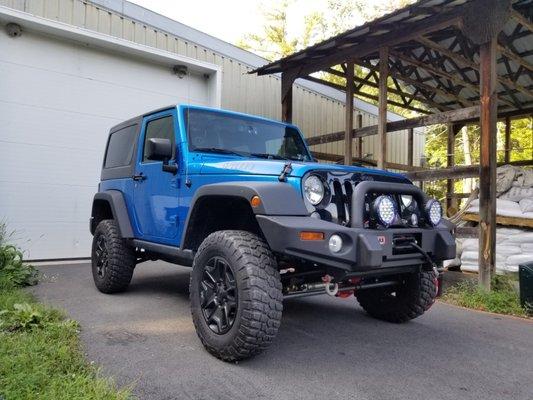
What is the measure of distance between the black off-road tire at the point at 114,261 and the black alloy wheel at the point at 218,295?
1909mm

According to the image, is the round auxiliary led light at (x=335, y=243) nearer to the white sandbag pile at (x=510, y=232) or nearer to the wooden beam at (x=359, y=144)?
the white sandbag pile at (x=510, y=232)

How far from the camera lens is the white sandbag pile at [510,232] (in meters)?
6.36

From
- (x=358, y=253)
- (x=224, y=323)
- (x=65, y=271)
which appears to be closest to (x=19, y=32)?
(x=65, y=271)

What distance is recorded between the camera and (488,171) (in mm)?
5547

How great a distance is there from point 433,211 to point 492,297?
259 cm

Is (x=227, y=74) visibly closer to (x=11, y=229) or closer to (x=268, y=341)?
(x=11, y=229)

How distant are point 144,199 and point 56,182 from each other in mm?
3826

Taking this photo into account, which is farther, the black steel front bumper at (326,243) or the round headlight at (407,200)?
the round headlight at (407,200)

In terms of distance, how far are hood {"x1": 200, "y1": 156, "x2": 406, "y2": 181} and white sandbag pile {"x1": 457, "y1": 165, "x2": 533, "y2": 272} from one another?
3.81 metres

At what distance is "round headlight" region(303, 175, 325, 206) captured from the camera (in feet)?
9.89

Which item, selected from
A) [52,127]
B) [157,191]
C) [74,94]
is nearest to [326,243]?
[157,191]

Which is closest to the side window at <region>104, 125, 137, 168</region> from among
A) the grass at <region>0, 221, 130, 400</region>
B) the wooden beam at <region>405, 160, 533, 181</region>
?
the grass at <region>0, 221, 130, 400</region>

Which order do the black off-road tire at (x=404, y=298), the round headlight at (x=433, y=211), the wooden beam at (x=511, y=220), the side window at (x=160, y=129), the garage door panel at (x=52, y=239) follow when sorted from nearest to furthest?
the round headlight at (x=433, y=211), the black off-road tire at (x=404, y=298), the side window at (x=160, y=129), the wooden beam at (x=511, y=220), the garage door panel at (x=52, y=239)

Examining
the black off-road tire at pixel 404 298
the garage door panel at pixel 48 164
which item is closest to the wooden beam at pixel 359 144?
the garage door panel at pixel 48 164
